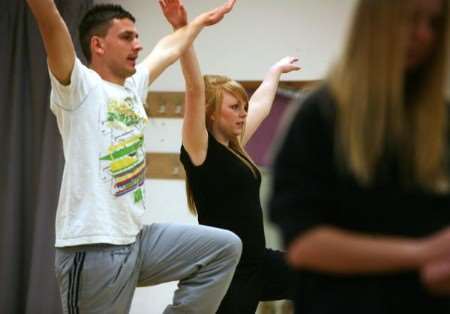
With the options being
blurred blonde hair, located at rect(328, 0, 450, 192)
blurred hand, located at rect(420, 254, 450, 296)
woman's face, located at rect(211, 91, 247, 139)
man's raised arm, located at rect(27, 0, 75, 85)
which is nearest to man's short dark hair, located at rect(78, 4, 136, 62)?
man's raised arm, located at rect(27, 0, 75, 85)

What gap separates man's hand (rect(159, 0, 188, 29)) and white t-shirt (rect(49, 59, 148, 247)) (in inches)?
15.5

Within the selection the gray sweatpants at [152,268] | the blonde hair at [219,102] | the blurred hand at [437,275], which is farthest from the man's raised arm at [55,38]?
the blurred hand at [437,275]

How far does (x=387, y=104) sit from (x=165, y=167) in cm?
379

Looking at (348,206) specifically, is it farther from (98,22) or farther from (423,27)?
(98,22)

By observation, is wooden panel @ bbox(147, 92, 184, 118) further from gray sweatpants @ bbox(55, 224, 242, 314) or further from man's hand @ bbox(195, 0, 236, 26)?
gray sweatpants @ bbox(55, 224, 242, 314)

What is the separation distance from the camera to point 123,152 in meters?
2.45

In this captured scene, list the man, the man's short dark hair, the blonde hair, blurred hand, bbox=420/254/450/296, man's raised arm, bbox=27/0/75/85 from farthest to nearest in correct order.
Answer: the blonde hair → the man's short dark hair → the man → man's raised arm, bbox=27/0/75/85 → blurred hand, bbox=420/254/450/296

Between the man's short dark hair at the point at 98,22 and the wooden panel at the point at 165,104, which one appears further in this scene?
the wooden panel at the point at 165,104

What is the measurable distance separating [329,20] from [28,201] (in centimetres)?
225

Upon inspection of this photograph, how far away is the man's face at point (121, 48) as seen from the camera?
8.59 ft

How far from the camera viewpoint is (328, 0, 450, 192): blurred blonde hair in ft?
3.62

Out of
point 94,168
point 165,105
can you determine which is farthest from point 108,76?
point 165,105

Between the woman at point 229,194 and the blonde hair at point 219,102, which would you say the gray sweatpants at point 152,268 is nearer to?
the woman at point 229,194

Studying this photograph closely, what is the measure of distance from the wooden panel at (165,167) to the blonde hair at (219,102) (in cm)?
172
